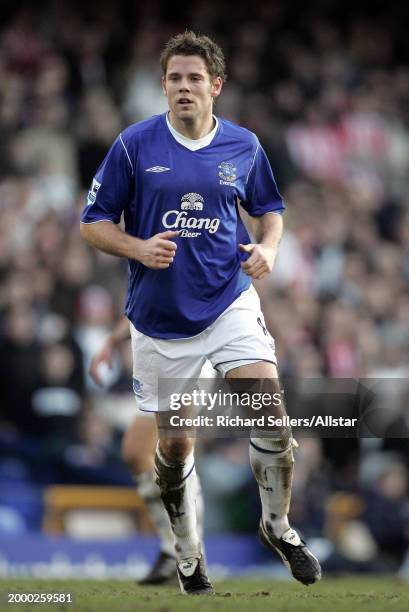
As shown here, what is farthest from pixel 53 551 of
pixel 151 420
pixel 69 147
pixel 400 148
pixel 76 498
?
pixel 400 148

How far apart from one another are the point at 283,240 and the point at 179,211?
27.3 feet

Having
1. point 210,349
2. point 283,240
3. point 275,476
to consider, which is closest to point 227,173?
point 210,349

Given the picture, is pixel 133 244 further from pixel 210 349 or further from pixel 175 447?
pixel 175 447

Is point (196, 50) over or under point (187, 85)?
over

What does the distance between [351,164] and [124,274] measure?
5.60 meters

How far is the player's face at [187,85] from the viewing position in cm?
700

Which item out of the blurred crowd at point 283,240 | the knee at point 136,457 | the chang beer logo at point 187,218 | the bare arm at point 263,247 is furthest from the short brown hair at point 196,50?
the blurred crowd at point 283,240

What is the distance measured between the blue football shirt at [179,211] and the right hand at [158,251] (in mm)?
246

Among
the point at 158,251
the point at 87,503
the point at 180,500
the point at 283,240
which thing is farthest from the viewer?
the point at 283,240

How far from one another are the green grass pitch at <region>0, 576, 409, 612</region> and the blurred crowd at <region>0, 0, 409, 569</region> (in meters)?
2.73

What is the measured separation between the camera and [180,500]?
7.25 metres

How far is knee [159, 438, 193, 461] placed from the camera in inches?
282

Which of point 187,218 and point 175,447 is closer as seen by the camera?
point 187,218

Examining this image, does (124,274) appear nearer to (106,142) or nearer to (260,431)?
(106,142)
